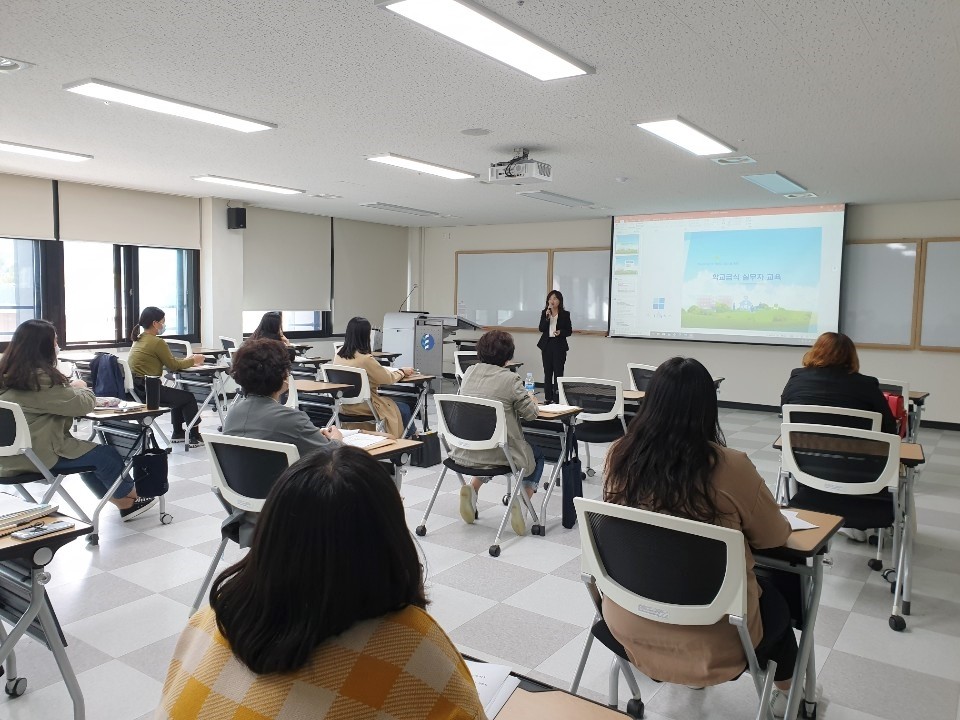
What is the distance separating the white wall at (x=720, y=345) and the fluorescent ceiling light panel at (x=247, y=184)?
4.16 metres

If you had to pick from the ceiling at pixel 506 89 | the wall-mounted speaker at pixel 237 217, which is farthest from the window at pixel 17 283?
the wall-mounted speaker at pixel 237 217

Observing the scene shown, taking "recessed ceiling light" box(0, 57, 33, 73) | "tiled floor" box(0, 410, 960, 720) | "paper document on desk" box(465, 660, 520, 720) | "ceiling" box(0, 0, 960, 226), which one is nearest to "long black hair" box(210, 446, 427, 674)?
"paper document on desk" box(465, 660, 520, 720)

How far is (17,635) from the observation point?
228cm

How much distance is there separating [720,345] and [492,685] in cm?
925

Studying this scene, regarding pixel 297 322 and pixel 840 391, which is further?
pixel 297 322

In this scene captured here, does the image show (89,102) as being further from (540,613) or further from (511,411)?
(540,613)

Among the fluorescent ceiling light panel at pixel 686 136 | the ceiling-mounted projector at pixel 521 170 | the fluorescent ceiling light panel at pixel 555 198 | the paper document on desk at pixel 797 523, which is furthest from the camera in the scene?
the fluorescent ceiling light panel at pixel 555 198

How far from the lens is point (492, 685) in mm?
1333

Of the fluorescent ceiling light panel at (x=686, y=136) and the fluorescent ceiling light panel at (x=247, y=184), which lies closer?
the fluorescent ceiling light panel at (x=686, y=136)

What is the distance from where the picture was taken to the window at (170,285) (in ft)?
30.2

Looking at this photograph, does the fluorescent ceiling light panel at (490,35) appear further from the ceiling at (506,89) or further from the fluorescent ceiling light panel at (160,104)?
the fluorescent ceiling light panel at (160,104)

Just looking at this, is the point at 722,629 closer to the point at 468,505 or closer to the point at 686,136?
the point at 468,505

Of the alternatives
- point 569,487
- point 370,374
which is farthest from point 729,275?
point 569,487

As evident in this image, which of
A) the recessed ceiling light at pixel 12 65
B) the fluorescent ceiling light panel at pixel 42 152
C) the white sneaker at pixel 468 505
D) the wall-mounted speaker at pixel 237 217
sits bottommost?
the white sneaker at pixel 468 505
